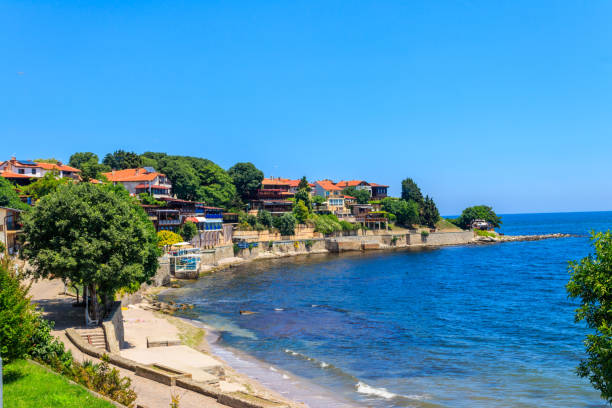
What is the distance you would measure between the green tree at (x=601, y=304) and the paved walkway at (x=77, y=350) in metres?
12.0

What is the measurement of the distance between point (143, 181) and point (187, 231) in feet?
51.0

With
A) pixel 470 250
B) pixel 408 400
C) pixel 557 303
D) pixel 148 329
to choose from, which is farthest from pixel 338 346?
pixel 470 250

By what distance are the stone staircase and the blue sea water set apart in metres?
9.20

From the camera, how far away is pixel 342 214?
425 ft

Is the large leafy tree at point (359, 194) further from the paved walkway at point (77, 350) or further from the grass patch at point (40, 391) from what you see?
the grass patch at point (40, 391)

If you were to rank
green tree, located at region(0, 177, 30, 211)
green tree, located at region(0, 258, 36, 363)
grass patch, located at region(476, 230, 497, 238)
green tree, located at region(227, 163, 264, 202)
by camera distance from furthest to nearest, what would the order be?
grass patch, located at region(476, 230, 497, 238) → green tree, located at region(227, 163, 264, 202) → green tree, located at region(0, 177, 30, 211) → green tree, located at region(0, 258, 36, 363)

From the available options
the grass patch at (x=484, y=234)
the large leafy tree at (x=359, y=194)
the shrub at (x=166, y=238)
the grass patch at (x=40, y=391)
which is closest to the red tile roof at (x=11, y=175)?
the shrub at (x=166, y=238)

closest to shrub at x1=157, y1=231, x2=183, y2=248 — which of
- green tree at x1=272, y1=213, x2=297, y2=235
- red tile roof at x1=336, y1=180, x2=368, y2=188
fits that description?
green tree at x1=272, y1=213, x2=297, y2=235

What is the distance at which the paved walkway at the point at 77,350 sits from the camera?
1602cm

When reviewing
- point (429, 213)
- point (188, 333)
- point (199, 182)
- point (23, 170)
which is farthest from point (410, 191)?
point (188, 333)

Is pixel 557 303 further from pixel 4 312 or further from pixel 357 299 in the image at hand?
pixel 4 312

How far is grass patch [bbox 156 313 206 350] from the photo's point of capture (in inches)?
1182

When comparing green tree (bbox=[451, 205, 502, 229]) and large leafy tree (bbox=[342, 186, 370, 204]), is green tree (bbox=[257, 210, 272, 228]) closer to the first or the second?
large leafy tree (bbox=[342, 186, 370, 204])

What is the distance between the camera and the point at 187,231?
8019cm
